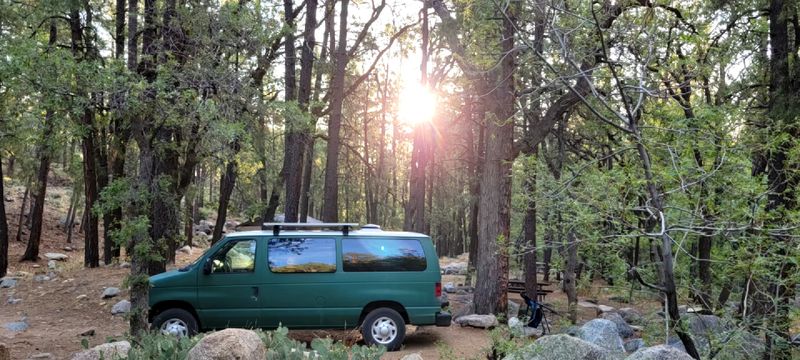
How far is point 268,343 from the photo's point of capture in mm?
5785

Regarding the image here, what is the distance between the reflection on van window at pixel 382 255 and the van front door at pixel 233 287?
4.74 ft

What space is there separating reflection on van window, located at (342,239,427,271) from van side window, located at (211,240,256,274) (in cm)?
150

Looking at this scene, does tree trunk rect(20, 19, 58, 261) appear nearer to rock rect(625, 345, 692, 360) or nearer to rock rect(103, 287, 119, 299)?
rock rect(103, 287, 119, 299)

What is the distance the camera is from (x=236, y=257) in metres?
8.99

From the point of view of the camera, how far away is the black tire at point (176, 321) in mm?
8555

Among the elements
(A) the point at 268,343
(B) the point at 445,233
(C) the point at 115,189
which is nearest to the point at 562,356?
(A) the point at 268,343

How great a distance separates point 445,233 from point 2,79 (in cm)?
4001

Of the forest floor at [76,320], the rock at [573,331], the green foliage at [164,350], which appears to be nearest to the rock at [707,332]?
the forest floor at [76,320]

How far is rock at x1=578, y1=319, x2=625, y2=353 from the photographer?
25.0ft

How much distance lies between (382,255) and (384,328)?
1193 mm

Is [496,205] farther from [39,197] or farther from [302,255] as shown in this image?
[39,197]

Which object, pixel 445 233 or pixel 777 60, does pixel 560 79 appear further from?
pixel 445 233

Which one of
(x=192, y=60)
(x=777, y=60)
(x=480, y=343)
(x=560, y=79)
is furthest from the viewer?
(x=480, y=343)

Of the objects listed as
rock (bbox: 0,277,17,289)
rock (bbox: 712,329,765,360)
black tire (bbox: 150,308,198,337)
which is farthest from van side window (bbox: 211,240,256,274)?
rock (bbox: 0,277,17,289)
